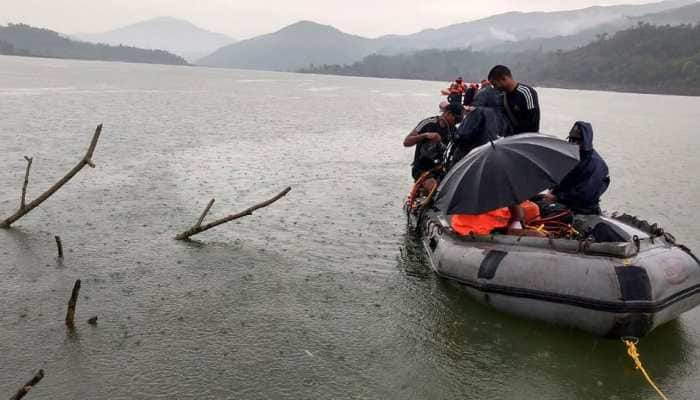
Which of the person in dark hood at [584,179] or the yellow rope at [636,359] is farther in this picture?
the person in dark hood at [584,179]

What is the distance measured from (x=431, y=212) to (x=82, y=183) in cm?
1014

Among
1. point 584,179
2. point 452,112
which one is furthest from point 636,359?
point 452,112

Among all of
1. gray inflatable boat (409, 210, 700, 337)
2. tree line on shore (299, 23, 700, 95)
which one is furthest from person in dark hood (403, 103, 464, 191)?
tree line on shore (299, 23, 700, 95)

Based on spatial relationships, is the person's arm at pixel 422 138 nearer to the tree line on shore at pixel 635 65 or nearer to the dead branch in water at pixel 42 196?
the dead branch in water at pixel 42 196

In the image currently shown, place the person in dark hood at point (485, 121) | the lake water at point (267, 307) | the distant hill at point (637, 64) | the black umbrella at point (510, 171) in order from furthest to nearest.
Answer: the distant hill at point (637, 64) → the person in dark hood at point (485, 121) → the black umbrella at point (510, 171) → the lake water at point (267, 307)

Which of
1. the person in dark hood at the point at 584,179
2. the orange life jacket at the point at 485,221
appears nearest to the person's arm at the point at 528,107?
the person in dark hood at the point at 584,179

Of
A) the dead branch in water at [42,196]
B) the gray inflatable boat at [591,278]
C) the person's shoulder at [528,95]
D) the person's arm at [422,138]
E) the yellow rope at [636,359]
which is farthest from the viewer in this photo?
the person's arm at [422,138]

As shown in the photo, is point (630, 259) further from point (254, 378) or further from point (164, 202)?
point (164, 202)

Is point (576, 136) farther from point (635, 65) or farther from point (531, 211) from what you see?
point (635, 65)

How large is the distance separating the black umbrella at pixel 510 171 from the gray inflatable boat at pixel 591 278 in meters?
0.74

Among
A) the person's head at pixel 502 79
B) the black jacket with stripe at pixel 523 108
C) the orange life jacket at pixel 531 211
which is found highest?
the person's head at pixel 502 79

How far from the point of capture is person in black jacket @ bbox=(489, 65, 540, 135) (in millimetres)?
9109

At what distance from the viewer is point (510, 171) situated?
7621 millimetres

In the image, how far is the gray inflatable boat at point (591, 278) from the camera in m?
6.72
